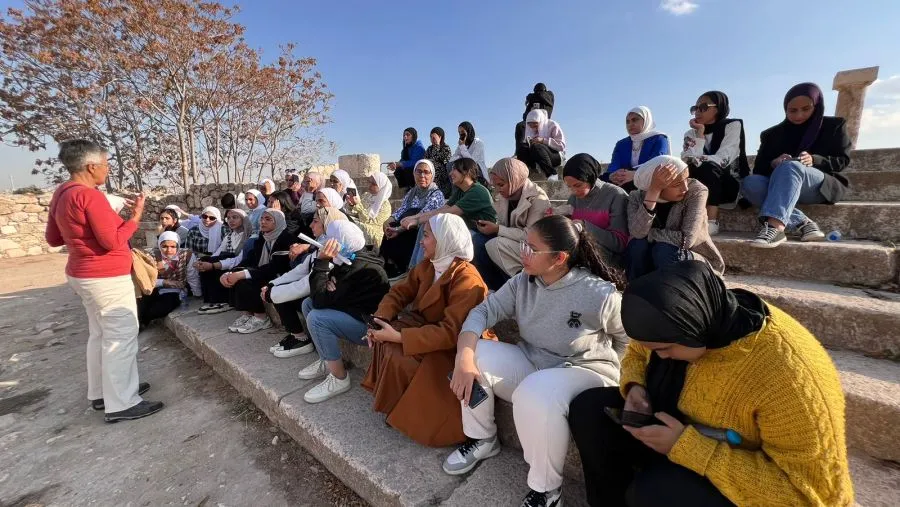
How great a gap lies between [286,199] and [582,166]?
3.83 m

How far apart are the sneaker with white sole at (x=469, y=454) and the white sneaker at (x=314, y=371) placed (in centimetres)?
140

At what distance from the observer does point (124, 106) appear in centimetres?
1370

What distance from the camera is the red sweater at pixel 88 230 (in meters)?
2.54

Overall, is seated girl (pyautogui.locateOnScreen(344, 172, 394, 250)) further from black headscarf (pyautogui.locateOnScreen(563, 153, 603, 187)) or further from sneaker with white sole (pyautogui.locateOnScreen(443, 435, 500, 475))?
sneaker with white sole (pyautogui.locateOnScreen(443, 435, 500, 475))

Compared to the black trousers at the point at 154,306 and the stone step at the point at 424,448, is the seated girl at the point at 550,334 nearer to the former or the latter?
the stone step at the point at 424,448

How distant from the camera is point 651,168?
8.11 ft

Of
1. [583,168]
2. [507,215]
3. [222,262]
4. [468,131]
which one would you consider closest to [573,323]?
[583,168]

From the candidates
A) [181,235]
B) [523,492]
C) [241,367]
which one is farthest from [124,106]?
[523,492]

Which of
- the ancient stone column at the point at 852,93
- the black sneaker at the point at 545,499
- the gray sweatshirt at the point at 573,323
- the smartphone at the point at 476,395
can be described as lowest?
the black sneaker at the point at 545,499

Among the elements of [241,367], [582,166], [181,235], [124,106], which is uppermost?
[124,106]

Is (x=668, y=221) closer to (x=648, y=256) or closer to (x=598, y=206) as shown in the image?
(x=648, y=256)

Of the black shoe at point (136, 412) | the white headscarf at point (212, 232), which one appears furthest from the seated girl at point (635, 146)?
the white headscarf at point (212, 232)

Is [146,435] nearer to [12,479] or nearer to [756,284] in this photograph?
[12,479]

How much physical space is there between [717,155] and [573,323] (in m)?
2.67
